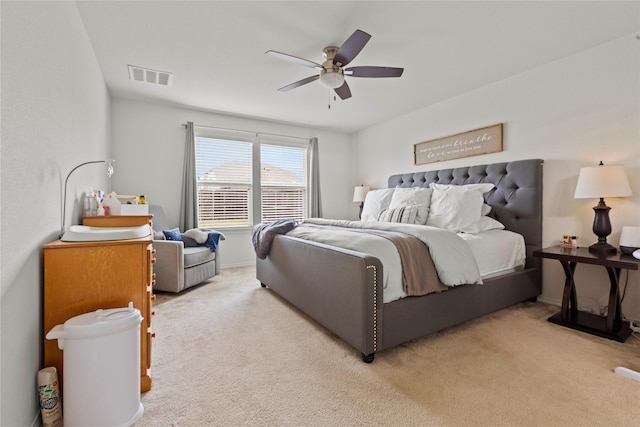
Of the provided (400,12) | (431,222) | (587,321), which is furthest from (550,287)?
(400,12)

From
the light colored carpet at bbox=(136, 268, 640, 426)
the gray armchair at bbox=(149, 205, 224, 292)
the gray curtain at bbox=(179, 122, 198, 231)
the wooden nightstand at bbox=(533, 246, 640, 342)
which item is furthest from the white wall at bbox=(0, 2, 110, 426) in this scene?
the wooden nightstand at bbox=(533, 246, 640, 342)

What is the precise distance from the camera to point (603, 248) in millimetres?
2367

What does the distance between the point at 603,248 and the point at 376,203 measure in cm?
230

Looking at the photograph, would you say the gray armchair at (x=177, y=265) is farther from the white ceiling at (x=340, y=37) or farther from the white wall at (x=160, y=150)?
the white ceiling at (x=340, y=37)

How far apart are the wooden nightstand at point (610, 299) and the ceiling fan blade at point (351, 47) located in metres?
2.26

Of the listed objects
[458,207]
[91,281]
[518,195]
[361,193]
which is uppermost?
[361,193]

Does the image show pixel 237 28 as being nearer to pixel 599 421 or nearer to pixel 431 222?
pixel 431 222

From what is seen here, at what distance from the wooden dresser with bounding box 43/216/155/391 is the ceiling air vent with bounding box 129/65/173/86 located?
2301mm

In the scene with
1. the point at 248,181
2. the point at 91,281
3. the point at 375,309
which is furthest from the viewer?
the point at 248,181

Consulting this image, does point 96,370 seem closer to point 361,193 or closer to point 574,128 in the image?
point 574,128

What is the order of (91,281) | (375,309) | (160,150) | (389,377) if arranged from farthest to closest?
1. (160,150)
2. (375,309)
3. (389,377)
4. (91,281)

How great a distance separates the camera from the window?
14.8 ft

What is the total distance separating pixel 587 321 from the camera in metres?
2.39

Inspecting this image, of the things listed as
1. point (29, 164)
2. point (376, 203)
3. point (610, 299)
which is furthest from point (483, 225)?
point (29, 164)
